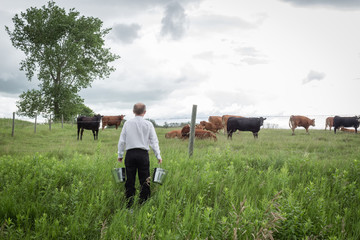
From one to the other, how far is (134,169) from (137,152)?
1.09 ft

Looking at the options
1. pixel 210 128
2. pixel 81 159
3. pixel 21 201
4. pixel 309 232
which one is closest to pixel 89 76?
pixel 210 128

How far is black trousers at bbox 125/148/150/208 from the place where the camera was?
4.60 m

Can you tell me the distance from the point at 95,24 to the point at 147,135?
96.5 ft

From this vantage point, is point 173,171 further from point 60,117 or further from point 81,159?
point 60,117

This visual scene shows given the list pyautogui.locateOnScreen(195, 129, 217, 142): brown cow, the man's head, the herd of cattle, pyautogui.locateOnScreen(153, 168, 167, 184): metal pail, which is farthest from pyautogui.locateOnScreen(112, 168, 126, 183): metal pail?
pyautogui.locateOnScreen(195, 129, 217, 142): brown cow

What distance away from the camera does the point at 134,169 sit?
4.70 metres

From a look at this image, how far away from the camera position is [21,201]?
435cm

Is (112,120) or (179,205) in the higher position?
(112,120)

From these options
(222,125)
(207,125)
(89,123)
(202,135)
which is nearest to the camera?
(202,135)

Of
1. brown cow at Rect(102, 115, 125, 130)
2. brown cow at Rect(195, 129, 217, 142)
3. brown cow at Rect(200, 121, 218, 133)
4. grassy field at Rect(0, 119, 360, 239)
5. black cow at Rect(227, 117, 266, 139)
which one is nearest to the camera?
grassy field at Rect(0, 119, 360, 239)

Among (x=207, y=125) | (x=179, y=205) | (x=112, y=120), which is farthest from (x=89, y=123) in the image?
(x=179, y=205)

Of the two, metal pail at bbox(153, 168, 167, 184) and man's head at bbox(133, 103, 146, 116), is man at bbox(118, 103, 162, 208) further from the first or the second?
metal pail at bbox(153, 168, 167, 184)

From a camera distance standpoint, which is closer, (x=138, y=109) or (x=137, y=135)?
(x=137, y=135)

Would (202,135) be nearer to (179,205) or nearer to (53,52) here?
(179,205)
